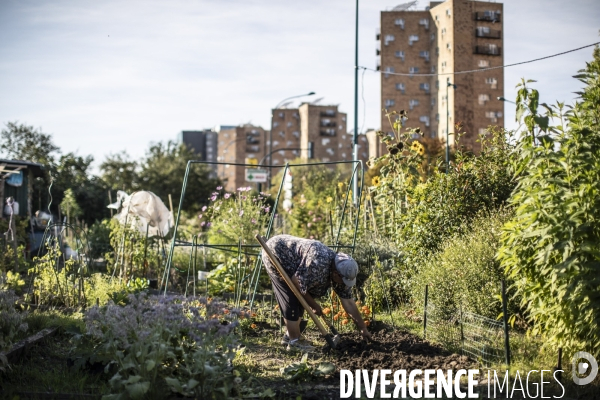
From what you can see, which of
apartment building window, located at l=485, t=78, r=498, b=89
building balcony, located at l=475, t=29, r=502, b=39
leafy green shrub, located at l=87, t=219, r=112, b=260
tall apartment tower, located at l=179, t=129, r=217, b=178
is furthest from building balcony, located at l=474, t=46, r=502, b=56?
tall apartment tower, located at l=179, t=129, r=217, b=178

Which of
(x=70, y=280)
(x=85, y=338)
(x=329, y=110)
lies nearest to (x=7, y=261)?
(x=70, y=280)

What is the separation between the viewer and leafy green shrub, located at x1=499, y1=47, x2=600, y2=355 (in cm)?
523

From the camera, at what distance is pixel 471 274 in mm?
7680

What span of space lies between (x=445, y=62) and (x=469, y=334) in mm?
65991

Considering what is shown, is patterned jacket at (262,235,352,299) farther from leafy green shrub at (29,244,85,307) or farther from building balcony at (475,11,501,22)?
building balcony at (475,11,501,22)

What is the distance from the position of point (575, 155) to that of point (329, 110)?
107 m

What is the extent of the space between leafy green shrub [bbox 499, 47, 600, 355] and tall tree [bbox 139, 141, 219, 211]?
104 ft

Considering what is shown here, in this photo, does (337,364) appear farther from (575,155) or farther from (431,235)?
(431,235)

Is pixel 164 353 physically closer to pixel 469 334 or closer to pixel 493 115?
pixel 469 334

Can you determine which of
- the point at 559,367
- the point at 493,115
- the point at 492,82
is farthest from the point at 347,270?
the point at 492,82

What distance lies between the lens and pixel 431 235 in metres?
9.41

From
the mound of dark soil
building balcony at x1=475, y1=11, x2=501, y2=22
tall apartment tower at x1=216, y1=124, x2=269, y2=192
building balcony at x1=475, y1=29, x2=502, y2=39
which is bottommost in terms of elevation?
the mound of dark soil

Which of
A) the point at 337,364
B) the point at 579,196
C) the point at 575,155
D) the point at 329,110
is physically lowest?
the point at 337,364

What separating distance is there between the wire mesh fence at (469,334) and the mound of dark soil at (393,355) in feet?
0.78
